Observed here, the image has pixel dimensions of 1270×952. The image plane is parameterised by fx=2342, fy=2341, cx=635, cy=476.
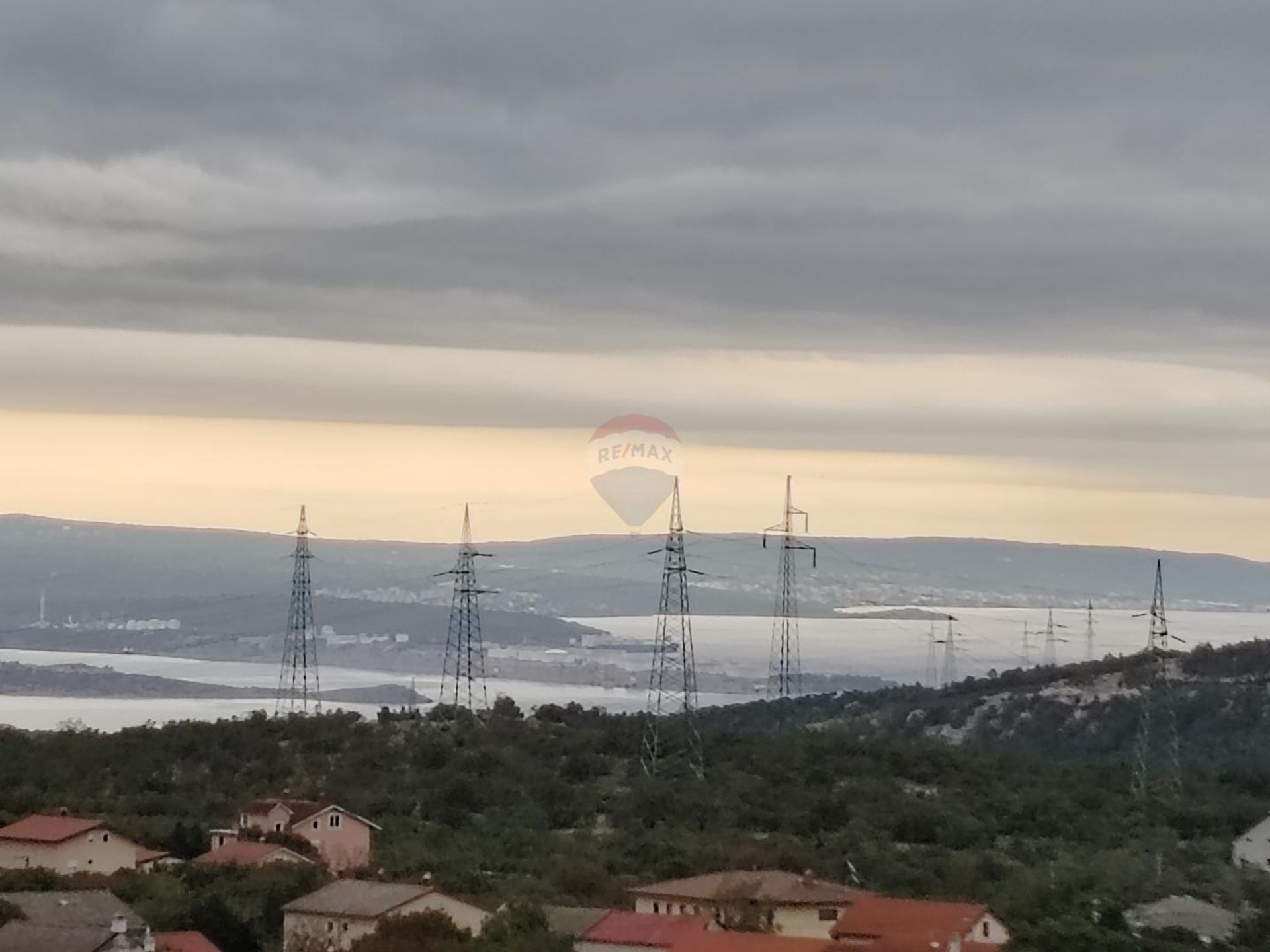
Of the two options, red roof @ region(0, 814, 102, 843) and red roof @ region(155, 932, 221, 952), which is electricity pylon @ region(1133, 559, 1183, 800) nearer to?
red roof @ region(0, 814, 102, 843)

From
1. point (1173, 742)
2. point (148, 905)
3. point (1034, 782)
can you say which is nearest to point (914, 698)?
point (1173, 742)

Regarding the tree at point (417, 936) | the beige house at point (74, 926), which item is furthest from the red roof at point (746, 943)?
the beige house at point (74, 926)

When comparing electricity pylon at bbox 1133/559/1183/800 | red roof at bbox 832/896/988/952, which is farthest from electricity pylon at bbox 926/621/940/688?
red roof at bbox 832/896/988/952

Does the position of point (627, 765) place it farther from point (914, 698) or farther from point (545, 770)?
point (914, 698)

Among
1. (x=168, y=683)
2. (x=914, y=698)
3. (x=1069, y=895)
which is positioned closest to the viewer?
(x=1069, y=895)

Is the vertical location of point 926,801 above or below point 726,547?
below

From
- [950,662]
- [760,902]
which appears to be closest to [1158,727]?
[950,662]

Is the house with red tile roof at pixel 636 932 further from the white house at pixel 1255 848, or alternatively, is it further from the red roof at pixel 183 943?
the white house at pixel 1255 848

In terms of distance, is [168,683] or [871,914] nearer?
[871,914]
